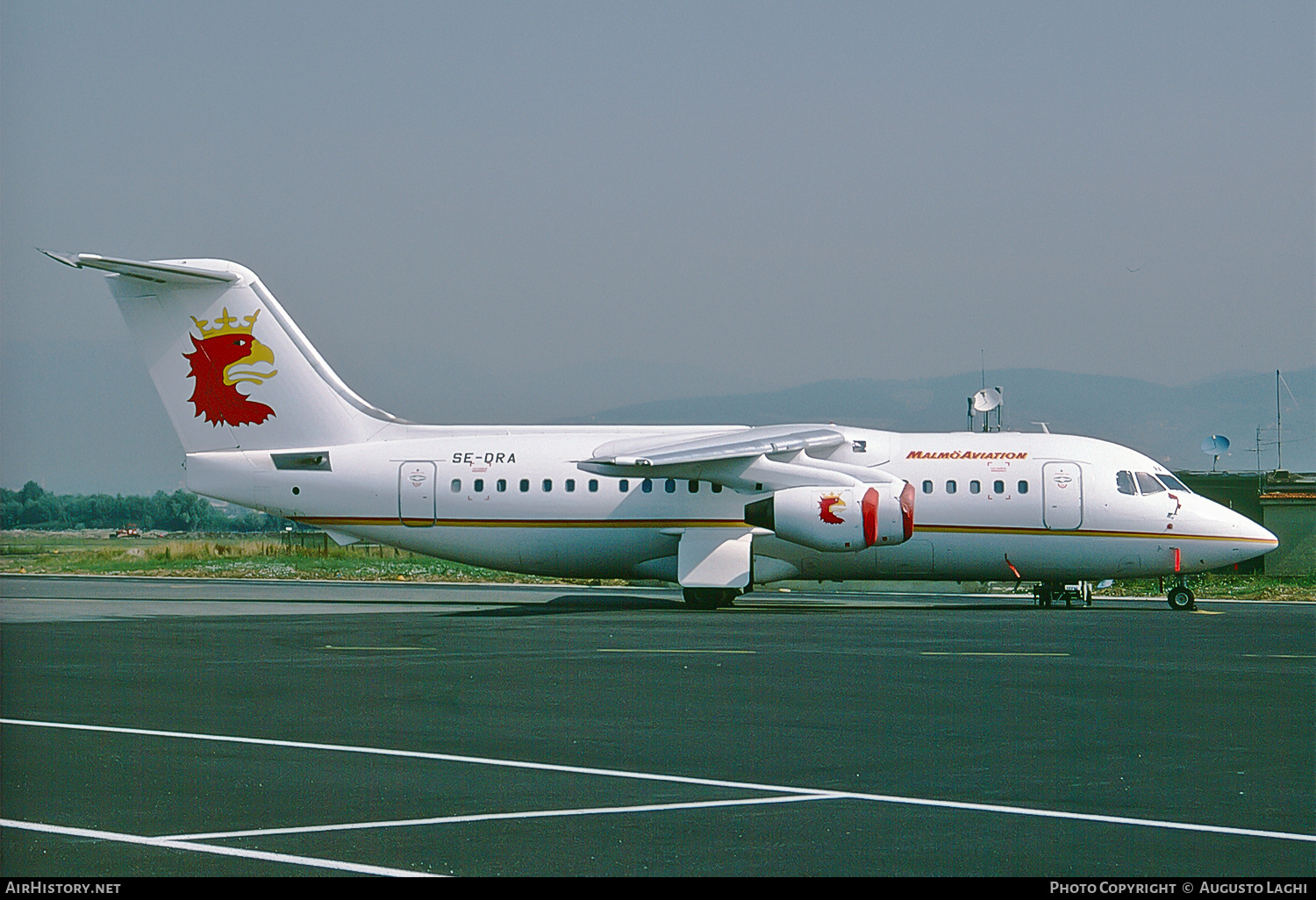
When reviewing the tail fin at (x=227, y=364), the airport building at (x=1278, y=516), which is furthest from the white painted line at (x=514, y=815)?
the airport building at (x=1278, y=516)

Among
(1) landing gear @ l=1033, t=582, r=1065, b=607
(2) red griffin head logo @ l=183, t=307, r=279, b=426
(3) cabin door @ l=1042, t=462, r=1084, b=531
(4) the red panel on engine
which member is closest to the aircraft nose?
(3) cabin door @ l=1042, t=462, r=1084, b=531

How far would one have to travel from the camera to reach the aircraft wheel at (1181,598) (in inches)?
1297

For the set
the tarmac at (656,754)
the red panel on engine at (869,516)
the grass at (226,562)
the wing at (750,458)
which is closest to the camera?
the tarmac at (656,754)

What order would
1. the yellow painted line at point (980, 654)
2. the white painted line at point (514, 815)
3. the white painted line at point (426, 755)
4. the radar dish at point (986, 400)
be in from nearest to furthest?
1. the white painted line at point (514, 815)
2. the white painted line at point (426, 755)
3. the yellow painted line at point (980, 654)
4. the radar dish at point (986, 400)

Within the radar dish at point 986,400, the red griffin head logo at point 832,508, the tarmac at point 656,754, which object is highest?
the radar dish at point 986,400

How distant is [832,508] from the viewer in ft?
103

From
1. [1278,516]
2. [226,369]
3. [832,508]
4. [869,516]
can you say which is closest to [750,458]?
[832,508]

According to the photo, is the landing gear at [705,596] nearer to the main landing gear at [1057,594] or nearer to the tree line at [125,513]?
the main landing gear at [1057,594]

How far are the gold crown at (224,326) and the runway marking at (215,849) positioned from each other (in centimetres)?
2680

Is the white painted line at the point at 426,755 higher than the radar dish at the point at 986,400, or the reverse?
the radar dish at the point at 986,400

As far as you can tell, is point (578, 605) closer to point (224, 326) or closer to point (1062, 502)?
point (224, 326)

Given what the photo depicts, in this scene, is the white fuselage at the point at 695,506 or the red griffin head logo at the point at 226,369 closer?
the white fuselage at the point at 695,506

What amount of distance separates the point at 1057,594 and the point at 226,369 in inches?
809
